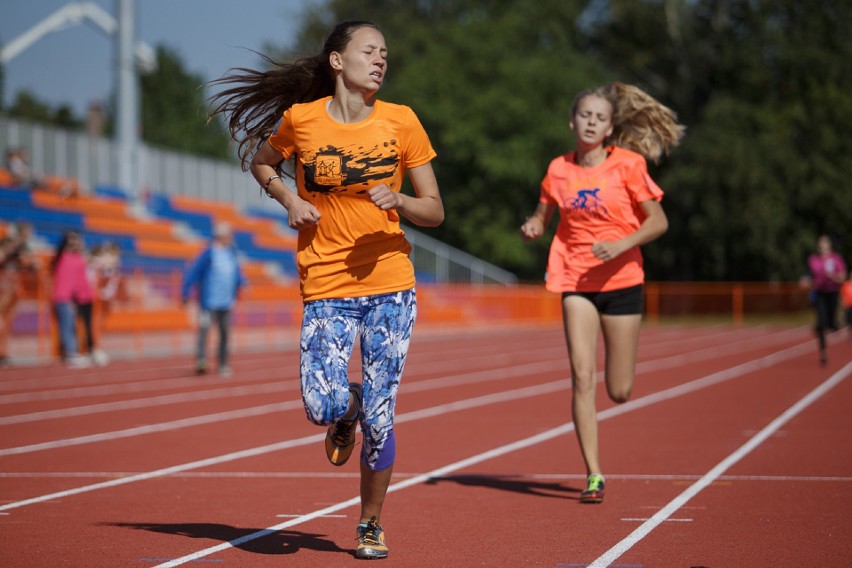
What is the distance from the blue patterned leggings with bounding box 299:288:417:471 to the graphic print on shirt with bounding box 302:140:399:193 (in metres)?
0.46

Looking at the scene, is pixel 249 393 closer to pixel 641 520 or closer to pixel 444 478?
pixel 444 478

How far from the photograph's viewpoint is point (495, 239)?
5156 cm

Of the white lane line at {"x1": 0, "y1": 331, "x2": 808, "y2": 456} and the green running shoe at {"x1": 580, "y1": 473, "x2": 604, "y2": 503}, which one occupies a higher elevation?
the green running shoe at {"x1": 580, "y1": 473, "x2": 604, "y2": 503}

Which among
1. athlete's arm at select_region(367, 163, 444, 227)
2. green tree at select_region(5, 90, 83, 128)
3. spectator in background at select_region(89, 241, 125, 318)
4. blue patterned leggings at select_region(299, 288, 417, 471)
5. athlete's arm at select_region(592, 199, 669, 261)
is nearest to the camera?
athlete's arm at select_region(367, 163, 444, 227)

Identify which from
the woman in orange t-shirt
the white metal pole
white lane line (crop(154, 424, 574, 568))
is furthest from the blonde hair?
the white metal pole

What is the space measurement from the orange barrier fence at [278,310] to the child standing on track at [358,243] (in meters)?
16.1

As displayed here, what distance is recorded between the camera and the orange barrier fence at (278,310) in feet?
69.9

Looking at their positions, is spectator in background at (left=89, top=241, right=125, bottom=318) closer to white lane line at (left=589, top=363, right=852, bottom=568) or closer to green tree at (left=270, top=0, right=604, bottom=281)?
white lane line at (left=589, top=363, right=852, bottom=568)

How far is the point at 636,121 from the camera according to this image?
774 centimetres

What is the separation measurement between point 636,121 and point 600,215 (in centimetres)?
64

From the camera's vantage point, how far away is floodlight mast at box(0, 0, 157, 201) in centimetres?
2958

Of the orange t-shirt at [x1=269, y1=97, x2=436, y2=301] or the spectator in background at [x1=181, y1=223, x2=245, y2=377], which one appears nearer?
the orange t-shirt at [x1=269, y1=97, x2=436, y2=301]

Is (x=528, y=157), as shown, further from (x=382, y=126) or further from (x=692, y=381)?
(x=382, y=126)

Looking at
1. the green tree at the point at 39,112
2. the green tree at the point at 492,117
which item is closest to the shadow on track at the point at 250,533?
the green tree at the point at 492,117
